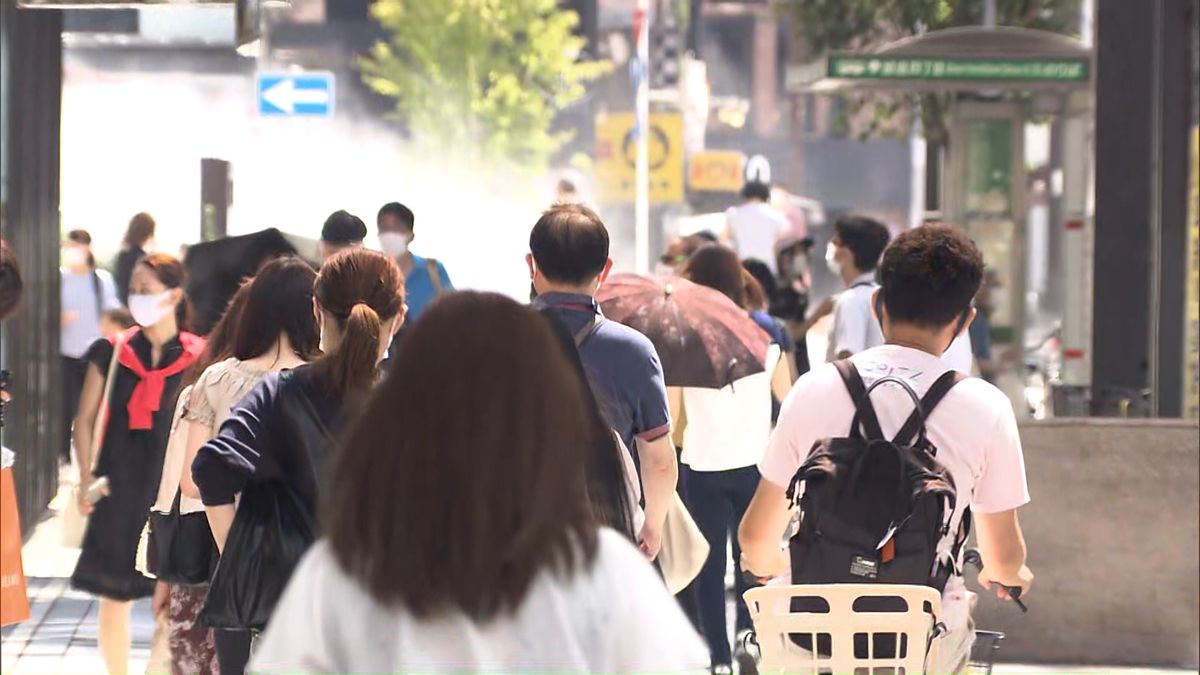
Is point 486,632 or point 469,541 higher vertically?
point 469,541

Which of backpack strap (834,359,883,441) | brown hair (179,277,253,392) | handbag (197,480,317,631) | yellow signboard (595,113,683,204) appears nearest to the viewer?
backpack strap (834,359,883,441)

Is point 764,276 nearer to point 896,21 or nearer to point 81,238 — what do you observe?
point 81,238

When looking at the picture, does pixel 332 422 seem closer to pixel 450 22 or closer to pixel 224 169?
pixel 224 169

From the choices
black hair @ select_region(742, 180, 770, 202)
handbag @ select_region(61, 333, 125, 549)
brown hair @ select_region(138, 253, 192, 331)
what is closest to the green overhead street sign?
black hair @ select_region(742, 180, 770, 202)

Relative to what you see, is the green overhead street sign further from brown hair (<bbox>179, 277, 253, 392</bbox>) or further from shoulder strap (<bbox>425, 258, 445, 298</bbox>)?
brown hair (<bbox>179, 277, 253, 392</bbox>)

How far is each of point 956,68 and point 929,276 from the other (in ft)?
32.1

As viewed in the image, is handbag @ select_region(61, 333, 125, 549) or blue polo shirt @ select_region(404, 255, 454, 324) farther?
blue polo shirt @ select_region(404, 255, 454, 324)

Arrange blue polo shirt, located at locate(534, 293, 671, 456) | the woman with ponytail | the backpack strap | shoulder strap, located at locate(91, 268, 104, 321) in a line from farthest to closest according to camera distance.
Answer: shoulder strap, located at locate(91, 268, 104, 321)
blue polo shirt, located at locate(534, 293, 671, 456)
the woman with ponytail
the backpack strap

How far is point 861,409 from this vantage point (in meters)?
4.75

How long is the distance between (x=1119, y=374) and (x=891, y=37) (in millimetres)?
11308

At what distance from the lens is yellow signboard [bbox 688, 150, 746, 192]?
157 feet

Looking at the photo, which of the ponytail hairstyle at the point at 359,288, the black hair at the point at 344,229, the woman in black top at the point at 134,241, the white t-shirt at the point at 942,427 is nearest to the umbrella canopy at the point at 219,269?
the black hair at the point at 344,229

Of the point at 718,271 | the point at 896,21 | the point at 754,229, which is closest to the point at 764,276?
the point at 718,271

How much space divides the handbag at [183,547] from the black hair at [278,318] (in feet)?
2.40
